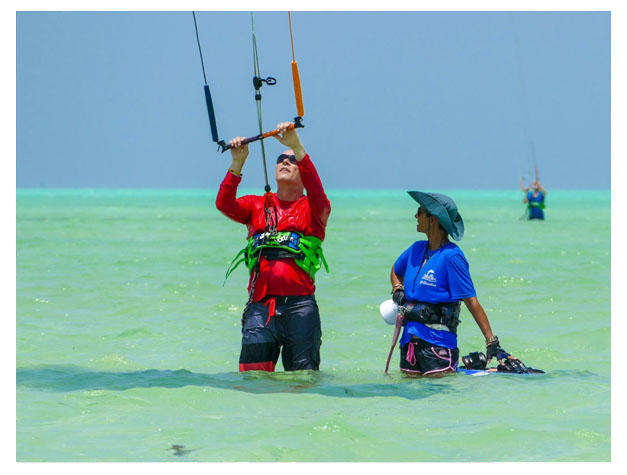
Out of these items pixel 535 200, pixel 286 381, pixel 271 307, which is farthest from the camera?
pixel 535 200

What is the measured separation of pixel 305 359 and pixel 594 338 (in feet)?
15.4

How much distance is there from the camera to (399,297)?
23.6 ft

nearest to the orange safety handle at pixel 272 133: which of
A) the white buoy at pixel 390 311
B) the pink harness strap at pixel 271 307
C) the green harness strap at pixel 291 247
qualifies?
the green harness strap at pixel 291 247

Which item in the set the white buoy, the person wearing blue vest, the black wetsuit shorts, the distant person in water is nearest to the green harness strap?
the black wetsuit shorts

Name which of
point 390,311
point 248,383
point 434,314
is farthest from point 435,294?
point 248,383

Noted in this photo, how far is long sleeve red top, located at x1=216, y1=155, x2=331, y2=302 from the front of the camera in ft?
23.3

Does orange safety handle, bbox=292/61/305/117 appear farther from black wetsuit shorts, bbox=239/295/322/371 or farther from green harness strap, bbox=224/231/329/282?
black wetsuit shorts, bbox=239/295/322/371

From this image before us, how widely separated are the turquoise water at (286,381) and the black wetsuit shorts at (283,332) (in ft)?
0.51

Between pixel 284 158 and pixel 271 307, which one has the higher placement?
pixel 284 158

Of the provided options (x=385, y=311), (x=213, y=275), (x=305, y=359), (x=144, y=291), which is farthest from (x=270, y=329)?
(x=213, y=275)

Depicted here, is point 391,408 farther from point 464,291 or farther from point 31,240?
point 31,240

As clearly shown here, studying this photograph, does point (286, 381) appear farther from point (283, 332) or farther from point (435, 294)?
point (435, 294)

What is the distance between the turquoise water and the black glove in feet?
1.98

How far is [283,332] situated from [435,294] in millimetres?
1116
